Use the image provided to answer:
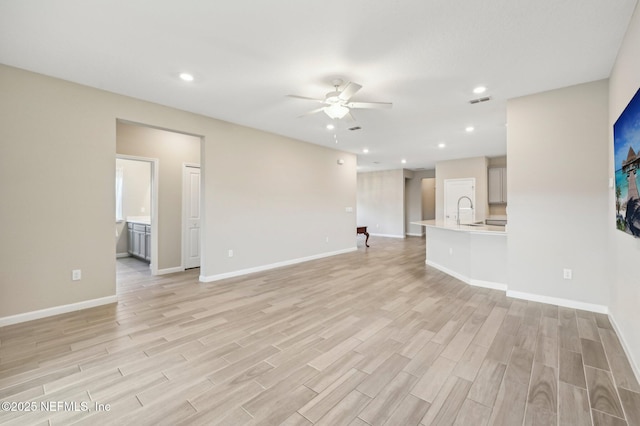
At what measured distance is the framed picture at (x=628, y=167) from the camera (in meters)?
1.94

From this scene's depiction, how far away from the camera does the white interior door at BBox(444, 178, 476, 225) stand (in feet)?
27.1

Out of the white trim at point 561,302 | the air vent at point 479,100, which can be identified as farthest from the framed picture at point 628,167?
the air vent at point 479,100

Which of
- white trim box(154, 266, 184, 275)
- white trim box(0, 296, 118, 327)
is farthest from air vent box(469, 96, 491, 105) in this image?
white trim box(154, 266, 184, 275)

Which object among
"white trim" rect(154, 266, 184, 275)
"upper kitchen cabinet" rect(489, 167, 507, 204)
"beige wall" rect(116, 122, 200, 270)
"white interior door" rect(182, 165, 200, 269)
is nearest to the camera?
"beige wall" rect(116, 122, 200, 270)

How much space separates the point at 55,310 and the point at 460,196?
30.6ft

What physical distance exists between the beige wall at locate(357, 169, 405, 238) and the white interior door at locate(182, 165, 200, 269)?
738cm

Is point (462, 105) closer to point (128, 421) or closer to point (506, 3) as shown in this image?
point (506, 3)

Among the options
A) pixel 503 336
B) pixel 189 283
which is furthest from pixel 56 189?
pixel 503 336

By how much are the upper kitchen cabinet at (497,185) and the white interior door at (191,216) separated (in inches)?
321

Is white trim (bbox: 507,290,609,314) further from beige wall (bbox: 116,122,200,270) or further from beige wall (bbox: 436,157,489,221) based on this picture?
beige wall (bbox: 116,122,200,270)

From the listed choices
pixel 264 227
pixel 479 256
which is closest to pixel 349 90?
pixel 479 256

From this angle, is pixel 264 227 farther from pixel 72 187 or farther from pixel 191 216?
pixel 72 187

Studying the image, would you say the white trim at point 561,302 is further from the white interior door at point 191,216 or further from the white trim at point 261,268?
the white interior door at point 191,216

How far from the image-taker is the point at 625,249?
234 centimetres
